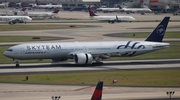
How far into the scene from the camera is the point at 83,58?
8062 cm

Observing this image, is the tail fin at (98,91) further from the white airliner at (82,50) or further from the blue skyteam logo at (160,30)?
the blue skyteam logo at (160,30)

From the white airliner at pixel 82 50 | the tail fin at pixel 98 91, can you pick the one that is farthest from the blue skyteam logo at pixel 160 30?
the tail fin at pixel 98 91

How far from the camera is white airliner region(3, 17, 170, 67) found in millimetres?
79562

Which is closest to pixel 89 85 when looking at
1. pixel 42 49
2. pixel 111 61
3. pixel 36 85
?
pixel 36 85

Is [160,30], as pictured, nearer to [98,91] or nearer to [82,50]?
[82,50]

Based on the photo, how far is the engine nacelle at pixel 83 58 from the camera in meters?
80.5

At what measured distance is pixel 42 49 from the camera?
80.1m

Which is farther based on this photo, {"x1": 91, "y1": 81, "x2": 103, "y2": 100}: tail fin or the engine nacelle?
the engine nacelle

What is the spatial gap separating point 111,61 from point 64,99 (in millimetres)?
37524

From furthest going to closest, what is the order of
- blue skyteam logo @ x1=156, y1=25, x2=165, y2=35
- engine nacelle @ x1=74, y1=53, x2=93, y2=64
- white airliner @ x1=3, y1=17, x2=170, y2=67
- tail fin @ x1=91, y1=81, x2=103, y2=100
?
blue skyteam logo @ x1=156, y1=25, x2=165, y2=35 → engine nacelle @ x1=74, y1=53, x2=93, y2=64 → white airliner @ x1=3, y1=17, x2=170, y2=67 → tail fin @ x1=91, y1=81, x2=103, y2=100

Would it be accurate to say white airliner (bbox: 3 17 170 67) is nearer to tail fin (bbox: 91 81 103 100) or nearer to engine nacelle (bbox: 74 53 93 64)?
engine nacelle (bbox: 74 53 93 64)

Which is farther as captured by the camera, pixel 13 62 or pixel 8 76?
pixel 13 62

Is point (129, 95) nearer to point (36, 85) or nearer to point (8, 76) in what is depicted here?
point (36, 85)

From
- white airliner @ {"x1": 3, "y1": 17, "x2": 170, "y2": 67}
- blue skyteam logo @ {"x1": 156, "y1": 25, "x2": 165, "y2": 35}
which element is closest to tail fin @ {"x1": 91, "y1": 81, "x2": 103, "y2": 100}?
white airliner @ {"x1": 3, "y1": 17, "x2": 170, "y2": 67}
